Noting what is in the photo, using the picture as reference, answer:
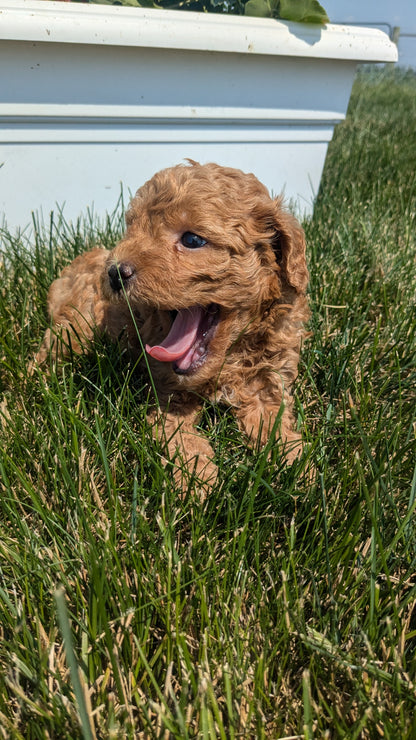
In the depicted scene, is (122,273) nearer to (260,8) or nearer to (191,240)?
(191,240)

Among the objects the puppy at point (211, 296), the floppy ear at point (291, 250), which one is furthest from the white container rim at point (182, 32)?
the floppy ear at point (291, 250)

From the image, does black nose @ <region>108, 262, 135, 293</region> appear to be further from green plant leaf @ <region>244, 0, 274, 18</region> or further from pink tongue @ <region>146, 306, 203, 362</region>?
green plant leaf @ <region>244, 0, 274, 18</region>

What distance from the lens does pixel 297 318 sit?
2.63m

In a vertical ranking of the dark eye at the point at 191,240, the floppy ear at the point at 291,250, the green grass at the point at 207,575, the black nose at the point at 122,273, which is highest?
the floppy ear at the point at 291,250

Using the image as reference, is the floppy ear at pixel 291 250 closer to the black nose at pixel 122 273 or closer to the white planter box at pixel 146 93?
the black nose at pixel 122 273

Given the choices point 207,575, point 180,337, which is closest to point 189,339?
point 180,337

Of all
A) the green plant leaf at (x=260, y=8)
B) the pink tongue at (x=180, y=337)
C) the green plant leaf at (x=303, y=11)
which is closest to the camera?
the pink tongue at (x=180, y=337)

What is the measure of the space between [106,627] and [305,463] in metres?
0.93

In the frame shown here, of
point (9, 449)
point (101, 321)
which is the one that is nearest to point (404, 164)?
point (101, 321)

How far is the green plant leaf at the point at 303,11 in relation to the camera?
12.5ft

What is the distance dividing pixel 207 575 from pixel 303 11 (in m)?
3.78

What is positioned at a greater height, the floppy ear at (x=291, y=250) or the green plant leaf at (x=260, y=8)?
the green plant leaf at (x=260, y=8)

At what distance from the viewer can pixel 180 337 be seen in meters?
2.48

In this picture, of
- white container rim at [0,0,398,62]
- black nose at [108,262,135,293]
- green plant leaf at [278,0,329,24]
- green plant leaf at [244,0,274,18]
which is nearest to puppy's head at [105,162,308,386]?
black nose at [108,262,135,293]
